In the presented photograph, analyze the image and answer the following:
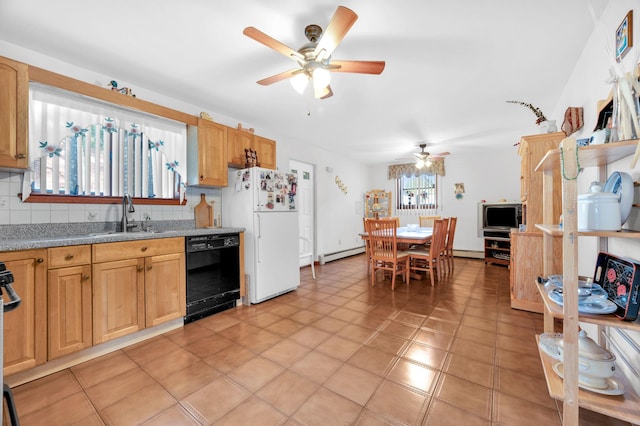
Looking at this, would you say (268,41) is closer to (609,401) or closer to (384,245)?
(609,401)

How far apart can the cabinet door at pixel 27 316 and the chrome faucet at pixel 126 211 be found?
2.40ft

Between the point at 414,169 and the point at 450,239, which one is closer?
the point at 450,239

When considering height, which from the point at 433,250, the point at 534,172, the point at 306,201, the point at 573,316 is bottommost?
the point at 433,250

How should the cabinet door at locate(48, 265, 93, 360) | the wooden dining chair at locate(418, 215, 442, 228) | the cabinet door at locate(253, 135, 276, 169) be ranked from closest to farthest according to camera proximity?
the cabinet door at locate(48, 265, 93, 360) → the cabinet door at locate(253, 135, 276, 169) → the wooden dining chair at locate(418, 215, 442, 228)

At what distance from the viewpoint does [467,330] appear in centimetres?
230

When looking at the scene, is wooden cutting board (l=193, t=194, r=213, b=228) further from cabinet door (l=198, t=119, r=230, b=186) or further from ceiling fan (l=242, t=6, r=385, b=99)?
ceiling fan (l=242, t=6, r=385, b=99)

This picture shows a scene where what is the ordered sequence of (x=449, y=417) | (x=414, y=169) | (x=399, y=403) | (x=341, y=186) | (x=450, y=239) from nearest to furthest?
(x=449, y=417), (x=399, y=403), (x=450, y=239), (x=341, y=186), (x=414, y=169)

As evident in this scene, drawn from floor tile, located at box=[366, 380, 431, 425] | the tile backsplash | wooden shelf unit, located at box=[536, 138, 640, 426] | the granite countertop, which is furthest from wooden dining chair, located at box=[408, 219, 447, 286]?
the tile backsplash

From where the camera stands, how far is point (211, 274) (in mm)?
2705

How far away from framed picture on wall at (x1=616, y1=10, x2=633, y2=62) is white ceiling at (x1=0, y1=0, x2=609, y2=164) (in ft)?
1.22

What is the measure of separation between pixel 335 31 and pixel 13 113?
89.5 inches

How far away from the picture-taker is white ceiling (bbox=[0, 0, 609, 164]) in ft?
5.51

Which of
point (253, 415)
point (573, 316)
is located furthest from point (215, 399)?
point (573, 316)

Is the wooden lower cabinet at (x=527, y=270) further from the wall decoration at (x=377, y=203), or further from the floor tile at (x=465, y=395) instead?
the wall decoration at (x=377, y=203)
